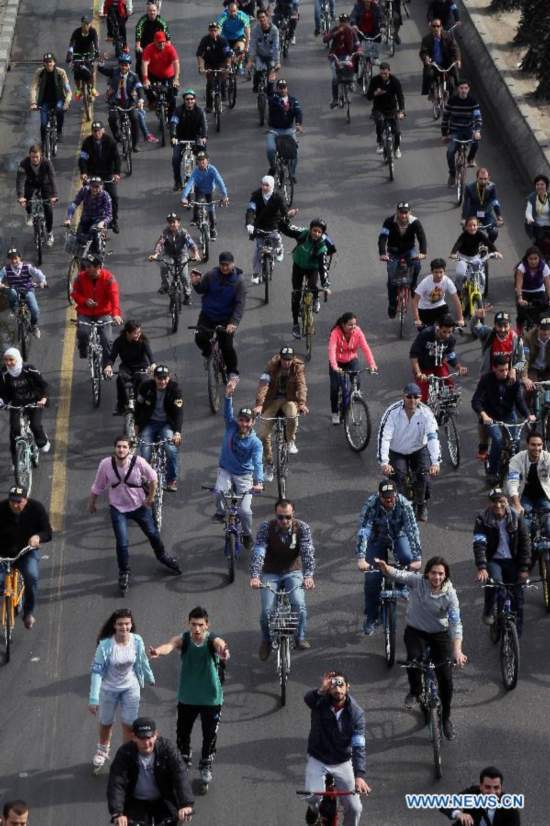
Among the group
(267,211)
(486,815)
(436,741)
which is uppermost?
(267,211)

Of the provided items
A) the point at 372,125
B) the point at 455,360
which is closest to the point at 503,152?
the point at 372,125

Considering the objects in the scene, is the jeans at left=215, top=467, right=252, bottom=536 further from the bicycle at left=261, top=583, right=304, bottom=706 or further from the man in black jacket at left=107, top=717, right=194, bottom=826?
the man in black jacket at left=107, top=717, right=194, bottom=826

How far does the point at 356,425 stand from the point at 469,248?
12.2 feet

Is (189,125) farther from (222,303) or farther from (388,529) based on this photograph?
(388,529)

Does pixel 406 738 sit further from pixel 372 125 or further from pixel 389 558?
pixel 372 125

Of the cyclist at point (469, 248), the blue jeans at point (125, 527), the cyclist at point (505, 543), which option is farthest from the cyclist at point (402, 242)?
the cyclist at point (505, 543)

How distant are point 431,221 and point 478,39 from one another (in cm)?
778

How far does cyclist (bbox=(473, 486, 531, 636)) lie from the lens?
1994cm

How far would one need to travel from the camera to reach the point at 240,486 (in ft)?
72.2

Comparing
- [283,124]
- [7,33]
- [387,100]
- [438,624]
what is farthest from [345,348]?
[7,33]

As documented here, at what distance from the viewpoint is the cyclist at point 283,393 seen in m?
23.3

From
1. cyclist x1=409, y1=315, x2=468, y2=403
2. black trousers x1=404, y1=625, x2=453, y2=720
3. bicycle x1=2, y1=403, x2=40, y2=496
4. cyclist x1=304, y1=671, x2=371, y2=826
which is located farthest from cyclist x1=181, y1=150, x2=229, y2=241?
cyclist x1=304, y1=671, x2=371, y2=826

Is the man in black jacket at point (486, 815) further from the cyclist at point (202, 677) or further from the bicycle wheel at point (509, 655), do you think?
the bicycle wheel at point (509, 655)

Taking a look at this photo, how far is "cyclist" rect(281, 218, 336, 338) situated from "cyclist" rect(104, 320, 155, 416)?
302 centimetres
